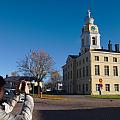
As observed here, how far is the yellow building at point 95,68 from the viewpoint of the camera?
2992 inches

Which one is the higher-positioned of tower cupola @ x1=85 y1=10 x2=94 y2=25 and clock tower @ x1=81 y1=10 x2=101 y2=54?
tower cupola @ x1=85 y1=10 x2=94 y2=25

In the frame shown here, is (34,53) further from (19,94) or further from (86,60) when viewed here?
(19,94)

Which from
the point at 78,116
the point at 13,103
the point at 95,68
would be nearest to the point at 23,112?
the point at 13,103

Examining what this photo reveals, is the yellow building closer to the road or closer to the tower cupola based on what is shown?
the tower cupola

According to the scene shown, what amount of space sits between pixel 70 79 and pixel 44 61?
2454cm

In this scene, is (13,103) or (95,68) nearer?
(13,103)

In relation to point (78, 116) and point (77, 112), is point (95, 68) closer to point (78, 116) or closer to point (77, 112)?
point (77, 112)

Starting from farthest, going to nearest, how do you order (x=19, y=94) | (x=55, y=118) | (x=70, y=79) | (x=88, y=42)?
(x=70, y=79) → (x=88, y=42) → (x=55, y=118) → (x=19, y=94)

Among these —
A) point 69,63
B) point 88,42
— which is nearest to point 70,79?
point 69,63

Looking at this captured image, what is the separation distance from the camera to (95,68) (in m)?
76.9

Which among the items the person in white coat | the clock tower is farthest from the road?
the clock tower

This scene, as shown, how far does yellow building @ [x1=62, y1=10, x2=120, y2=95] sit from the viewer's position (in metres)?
76.0

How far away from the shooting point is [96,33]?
296ft

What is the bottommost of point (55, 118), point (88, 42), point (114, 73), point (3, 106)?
point (55, 118)
